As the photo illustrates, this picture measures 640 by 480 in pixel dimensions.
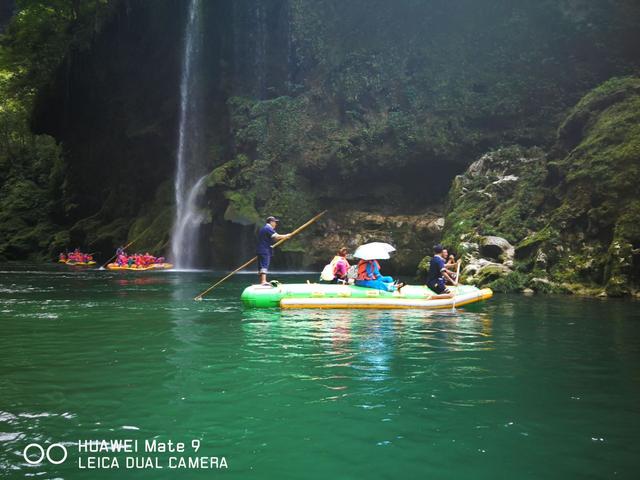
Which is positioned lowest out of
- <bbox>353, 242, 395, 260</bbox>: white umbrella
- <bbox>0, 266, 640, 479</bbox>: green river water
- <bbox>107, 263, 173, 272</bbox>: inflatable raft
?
<bbox>0, 266, 640, 479</bbox>: green river water

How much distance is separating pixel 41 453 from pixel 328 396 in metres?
2.46

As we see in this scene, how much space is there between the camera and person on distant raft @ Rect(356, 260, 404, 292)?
12.6m

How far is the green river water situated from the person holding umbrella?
82.5 inches

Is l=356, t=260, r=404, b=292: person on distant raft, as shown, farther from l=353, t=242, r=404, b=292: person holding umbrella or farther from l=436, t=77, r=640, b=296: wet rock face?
l=436, t=77, r=640, b=296: wet rock face

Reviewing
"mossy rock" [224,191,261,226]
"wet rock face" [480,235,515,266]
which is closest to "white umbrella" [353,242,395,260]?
"wet rock face" [480,235,515,266]

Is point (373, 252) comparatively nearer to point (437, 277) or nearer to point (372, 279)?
point (372, 279)

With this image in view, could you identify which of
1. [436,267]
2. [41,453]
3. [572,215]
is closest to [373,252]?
[436,267]

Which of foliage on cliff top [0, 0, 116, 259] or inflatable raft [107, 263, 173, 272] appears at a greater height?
foliage on cliff top [0, 0, 116, 259]

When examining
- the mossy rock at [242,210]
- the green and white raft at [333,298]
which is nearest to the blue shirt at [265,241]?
the green and white raft at [333,298]

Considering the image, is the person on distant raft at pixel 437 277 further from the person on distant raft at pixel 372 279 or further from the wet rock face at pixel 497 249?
the wet rock face at pixel 497 249

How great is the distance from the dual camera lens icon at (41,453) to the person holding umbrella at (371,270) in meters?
8.73

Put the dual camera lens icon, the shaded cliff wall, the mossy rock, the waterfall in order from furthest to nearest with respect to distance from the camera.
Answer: the waterfall
the mossy rock
the shaded cliff wall
the dual camera lens icon

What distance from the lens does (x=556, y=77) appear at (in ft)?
81.4

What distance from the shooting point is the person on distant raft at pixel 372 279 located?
1261 centimetres
